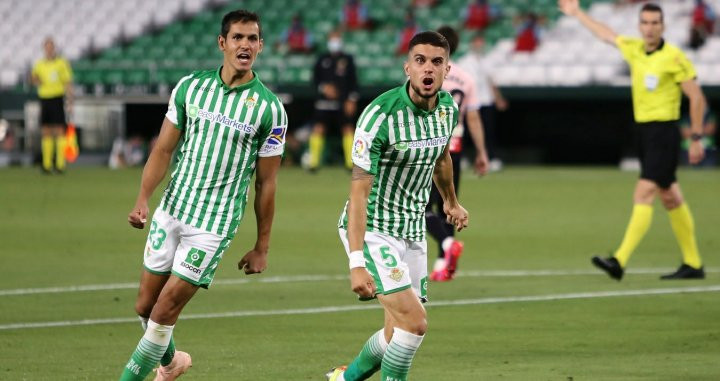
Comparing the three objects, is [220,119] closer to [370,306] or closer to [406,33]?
[370,306]

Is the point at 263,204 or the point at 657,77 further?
the point at 657,77

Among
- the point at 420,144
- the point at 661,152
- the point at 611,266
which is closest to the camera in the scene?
the point at 420,144

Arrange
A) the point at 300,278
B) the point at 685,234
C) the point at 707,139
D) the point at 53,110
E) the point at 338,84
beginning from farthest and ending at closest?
1. the point at 707,139
2. the point at 338,84
3. the point at 53,110
4. the point at 300,278
5. the point at 685,234

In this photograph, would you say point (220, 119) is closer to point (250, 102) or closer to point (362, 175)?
point (250, 102)

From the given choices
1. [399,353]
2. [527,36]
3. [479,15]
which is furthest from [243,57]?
[479,15]

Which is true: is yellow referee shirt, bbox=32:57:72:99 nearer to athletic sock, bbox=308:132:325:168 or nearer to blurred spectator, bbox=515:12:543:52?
athletic sock, bbox=308:132:325:168

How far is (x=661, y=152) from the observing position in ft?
42.7

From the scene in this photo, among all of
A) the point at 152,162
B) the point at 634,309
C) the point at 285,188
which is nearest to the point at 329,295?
the point at 634,309

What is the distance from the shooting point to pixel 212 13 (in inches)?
1638

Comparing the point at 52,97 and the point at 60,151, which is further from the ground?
the point at 52,97

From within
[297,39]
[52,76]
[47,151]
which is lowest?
[47,151]

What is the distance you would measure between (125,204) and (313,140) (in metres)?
7.44

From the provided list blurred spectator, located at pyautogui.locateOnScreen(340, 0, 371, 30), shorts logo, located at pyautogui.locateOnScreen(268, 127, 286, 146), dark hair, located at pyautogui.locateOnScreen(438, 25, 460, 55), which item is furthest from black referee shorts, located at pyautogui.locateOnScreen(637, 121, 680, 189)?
blurred spectator, located at pyautogui.locateOnScreen(340, 0, 371, 30)

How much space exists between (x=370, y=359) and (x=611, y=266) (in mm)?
5937
